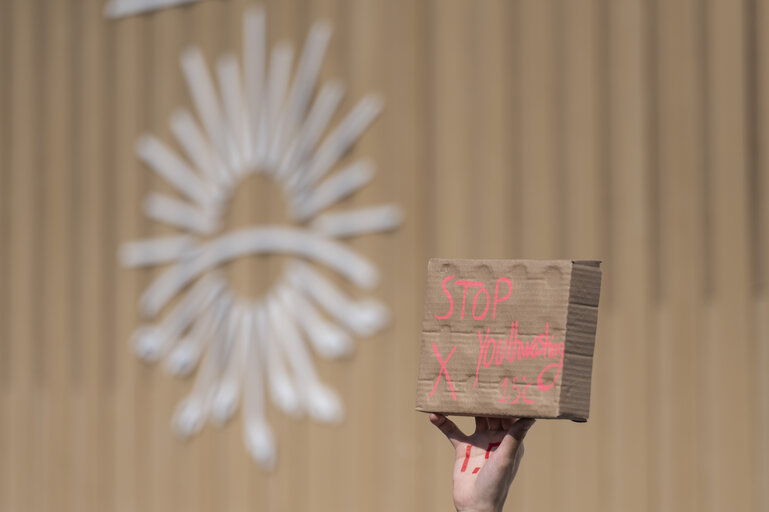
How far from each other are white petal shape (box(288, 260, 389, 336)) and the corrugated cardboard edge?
3.15 m

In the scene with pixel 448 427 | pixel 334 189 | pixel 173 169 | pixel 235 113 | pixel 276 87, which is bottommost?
pixel 448 427

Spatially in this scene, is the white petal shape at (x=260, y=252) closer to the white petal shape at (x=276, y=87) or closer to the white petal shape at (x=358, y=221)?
the white petal shape at (x=358, y=221)

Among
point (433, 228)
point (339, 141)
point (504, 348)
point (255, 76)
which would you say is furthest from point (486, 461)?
point (255, 76)

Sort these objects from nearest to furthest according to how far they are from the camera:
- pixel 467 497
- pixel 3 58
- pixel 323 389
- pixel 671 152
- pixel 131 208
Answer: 1. pixel 467 497
2. pixel 671 152
3. pixel 323 389
4. pixel 131 208
5. pixel 3 58

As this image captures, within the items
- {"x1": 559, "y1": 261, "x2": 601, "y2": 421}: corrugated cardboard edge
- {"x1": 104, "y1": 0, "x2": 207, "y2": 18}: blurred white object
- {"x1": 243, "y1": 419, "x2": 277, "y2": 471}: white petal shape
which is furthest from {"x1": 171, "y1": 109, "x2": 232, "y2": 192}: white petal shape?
{"x1": 559, "y1": 261, "x2": 601, "y2": 421}: corrugated cardboard edge

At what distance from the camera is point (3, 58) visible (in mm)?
6543

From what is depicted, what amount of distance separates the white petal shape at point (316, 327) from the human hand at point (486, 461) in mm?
3207

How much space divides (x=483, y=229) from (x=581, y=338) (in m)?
2.91

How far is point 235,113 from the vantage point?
5754 mm

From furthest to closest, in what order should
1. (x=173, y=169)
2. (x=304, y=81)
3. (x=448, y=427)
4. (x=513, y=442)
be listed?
(x=173, y=169) < (x=304, y=81) < (x=448, y=427) < (x=513, y=442)

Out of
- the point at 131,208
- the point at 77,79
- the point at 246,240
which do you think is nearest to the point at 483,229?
the point at 246,240

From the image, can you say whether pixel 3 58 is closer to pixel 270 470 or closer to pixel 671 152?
pixel 270 470

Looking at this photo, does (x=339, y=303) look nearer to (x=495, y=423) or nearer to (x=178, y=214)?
(x=178, y=214)

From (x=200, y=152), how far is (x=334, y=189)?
84 centimetres
